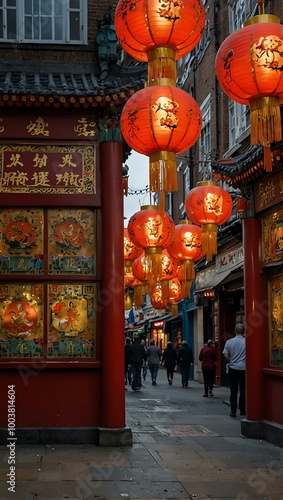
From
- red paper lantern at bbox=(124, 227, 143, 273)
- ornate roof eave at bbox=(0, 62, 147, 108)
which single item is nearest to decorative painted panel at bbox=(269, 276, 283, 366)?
ornate roof eave at bbox=(0, 62, 147, 108)

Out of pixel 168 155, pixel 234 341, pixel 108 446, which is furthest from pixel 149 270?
pixel 168 155

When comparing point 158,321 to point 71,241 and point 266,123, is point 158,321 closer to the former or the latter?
point 71,241

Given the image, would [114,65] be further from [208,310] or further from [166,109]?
[208,310]

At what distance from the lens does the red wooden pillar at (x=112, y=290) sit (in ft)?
38.1

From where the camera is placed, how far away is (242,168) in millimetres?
13062

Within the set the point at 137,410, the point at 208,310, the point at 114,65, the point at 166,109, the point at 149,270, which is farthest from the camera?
the point at 208,310

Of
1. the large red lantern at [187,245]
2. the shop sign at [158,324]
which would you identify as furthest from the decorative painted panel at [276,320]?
the shop sign at [158,324]

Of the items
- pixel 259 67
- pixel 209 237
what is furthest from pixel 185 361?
pixel 259 67

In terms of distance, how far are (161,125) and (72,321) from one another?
3793mm

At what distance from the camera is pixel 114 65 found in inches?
495

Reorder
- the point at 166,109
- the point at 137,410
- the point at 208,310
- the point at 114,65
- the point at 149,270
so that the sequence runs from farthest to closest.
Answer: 1. the point at 208,310
2. the point at 137,410
3. the point at 149,270
4. the point at 114,65
5. the point at 166,109

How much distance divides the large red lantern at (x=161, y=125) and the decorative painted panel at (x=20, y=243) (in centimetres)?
288

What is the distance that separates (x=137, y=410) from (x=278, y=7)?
10.1 metres

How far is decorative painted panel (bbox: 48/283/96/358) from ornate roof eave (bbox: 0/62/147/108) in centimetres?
287
